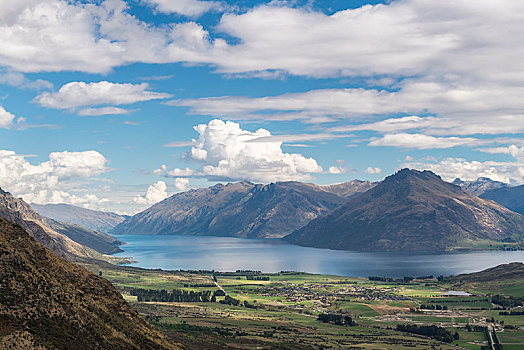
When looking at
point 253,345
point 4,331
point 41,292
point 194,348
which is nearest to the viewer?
point 4,331

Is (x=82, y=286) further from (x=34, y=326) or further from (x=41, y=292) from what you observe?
(x=34, y=326)

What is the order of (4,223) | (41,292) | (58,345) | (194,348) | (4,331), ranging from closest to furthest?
(4,331), (58,345), (41,292), (4,223), (194,348)

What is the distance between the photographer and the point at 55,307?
106188 mm

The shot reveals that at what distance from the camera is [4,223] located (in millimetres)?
120625

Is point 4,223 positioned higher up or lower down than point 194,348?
higher up

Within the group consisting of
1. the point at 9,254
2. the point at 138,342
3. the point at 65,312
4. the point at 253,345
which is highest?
the point at 9,254

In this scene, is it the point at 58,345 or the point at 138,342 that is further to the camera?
the point at 138,342

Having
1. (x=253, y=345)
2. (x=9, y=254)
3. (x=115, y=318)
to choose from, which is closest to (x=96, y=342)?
(x=115, y=318)

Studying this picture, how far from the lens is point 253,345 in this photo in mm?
198000

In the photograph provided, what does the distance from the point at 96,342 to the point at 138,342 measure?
15513mm

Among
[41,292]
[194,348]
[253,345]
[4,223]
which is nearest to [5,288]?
[41,292]

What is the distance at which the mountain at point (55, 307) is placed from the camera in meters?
95.2

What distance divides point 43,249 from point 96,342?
30228 millimetres

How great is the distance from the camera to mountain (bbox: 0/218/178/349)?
95.2 meters
